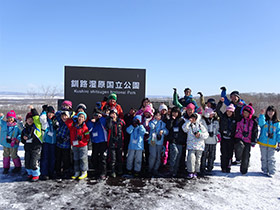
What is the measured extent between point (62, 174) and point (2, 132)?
6.36ft

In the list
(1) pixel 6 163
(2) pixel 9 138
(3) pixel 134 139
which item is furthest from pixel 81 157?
(1) pixel 6 163

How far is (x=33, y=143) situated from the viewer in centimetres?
458

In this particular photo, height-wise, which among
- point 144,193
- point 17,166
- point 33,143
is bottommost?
point 144,193

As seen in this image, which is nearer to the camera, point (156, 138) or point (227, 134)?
point (156, 138)

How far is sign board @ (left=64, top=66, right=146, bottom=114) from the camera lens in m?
7.02

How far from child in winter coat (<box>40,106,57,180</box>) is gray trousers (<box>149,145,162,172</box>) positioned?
2.48 meters

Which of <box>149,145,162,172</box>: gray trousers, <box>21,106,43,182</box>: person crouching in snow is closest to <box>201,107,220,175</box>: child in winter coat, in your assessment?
<box>149,145,162,172</box>: gray trousers

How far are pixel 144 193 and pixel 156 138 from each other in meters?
1.38

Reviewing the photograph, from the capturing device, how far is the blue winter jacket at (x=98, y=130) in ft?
16.1

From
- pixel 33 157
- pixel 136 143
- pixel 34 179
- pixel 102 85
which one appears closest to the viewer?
pixel 33 157

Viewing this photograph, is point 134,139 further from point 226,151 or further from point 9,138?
point 9,138

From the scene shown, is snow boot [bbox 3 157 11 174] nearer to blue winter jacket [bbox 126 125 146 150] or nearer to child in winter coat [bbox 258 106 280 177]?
blue winter jacket [bbox 126 125 146 150]

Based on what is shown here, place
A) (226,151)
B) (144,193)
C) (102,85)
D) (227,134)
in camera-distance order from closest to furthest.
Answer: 1. (144,193)
2. (227,134)
3. (226,151)
4. (102,85)

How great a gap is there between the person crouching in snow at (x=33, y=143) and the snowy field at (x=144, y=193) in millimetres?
343
